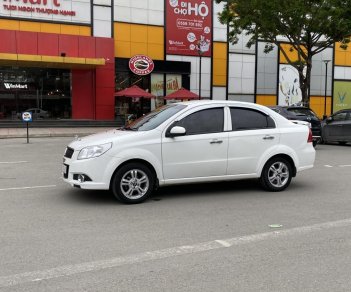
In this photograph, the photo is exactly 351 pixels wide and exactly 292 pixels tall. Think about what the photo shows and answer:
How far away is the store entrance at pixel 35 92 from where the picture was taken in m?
27.8

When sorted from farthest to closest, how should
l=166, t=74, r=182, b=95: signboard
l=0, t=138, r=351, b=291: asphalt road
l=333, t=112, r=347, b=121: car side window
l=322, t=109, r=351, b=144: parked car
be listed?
l=166, t=74, r=182, b=95: signboard
l=333, t=112, r=347, b=121: car side window
l=322, t=109, r=351, b=144: parked car
l=0, t=138, r=351, b=291: asphalt road

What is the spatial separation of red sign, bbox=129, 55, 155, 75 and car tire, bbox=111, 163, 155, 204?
23.8 meters

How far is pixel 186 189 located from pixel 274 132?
194cm

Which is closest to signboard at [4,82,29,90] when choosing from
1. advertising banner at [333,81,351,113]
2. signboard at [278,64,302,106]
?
signboard at [278,64,302,106]

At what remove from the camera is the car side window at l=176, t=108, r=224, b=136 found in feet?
25.4

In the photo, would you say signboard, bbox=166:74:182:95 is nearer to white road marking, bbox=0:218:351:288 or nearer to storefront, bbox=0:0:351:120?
storefront, bbox=0:0:351:120

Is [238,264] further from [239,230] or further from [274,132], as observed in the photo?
[274,132]

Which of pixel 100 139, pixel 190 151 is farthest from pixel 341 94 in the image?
pixel 100 139

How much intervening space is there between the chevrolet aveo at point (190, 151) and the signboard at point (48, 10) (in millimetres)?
22281

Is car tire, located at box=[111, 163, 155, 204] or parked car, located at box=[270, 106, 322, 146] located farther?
parked car, located at box=[270, 106, 322, 146]

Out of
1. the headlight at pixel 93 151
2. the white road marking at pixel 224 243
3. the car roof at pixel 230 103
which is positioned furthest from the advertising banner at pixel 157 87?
the white road marking at pixel 224 243

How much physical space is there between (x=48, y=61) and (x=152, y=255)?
2351 cm

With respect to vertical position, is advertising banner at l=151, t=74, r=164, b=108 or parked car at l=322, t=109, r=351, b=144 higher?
advertising banner at l=151, t=74, r=164, b=108

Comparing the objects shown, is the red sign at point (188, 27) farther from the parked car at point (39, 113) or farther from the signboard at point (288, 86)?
the parked car at point (39, 113)
